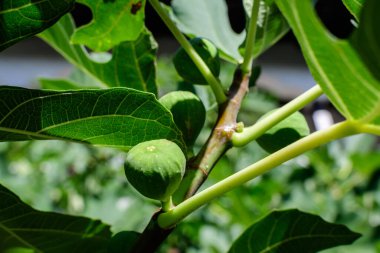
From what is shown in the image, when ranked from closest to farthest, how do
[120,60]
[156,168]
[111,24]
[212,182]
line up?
1. [156,168]
2. [111,24]
3. [120,60]
4. [212,182]

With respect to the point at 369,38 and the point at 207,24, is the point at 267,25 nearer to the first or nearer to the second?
the point at 207,24

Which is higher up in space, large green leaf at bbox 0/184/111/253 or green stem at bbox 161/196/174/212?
green stem at bbox 161/196/174/212

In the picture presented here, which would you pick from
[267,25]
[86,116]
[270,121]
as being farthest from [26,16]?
[267,25]

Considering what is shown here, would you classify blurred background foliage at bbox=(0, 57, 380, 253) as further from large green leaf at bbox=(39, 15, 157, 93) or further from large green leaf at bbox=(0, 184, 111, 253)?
large green leaf at bbox=(0, 184, 111, 253)

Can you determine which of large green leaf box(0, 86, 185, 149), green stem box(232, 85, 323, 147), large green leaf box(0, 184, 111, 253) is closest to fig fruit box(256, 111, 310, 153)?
green stem box(232, 85, 323, 147)

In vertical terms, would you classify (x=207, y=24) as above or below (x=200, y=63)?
below
